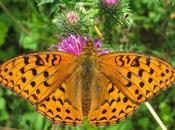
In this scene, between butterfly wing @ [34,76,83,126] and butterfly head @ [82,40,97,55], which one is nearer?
butterfly wing @ [34,76,83,126]

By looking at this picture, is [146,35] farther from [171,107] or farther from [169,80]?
[169,80]

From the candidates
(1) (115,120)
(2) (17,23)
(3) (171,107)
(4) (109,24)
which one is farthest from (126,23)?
(2) (17,23)

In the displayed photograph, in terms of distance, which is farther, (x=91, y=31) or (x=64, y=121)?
(x=91, y=31)

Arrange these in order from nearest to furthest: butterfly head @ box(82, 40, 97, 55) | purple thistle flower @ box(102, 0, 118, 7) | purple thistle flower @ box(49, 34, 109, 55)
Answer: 1. butterfly head @ box(82, 40, 97, 55)
2. purple thistle flower @ box(49, 34, 109, 55)
3. purple thistle flower @ box(102, 0, 118, 7)

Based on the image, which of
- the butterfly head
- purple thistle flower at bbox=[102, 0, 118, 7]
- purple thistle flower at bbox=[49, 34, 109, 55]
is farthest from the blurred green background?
the butterfly head

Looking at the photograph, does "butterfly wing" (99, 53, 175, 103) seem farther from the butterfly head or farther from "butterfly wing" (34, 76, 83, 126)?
"butterfly wing" (34, 76, 83, 126)

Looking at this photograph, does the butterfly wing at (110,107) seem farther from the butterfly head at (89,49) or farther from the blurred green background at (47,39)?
the blurred green background at (47,39)
